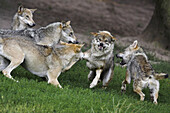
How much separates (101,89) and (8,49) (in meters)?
2.97

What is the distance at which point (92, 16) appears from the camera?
80.0 ft

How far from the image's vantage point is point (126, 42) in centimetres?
1895

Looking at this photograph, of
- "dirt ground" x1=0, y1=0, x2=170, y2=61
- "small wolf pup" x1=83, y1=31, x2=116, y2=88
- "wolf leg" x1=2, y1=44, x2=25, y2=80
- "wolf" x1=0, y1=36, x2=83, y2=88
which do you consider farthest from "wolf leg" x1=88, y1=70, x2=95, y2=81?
"dirt ground" x1=0, y1=0, x2=170, y2=61

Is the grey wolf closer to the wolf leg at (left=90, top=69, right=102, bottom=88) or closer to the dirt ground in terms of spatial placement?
the wolf leg at (left=90, top=69, right=102, bottom=88)

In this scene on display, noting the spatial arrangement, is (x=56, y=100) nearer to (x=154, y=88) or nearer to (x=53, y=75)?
(x=53, y=75)

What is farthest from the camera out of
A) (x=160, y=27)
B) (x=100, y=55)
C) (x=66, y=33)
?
(x=160, y=27)

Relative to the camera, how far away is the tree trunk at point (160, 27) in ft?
58.7

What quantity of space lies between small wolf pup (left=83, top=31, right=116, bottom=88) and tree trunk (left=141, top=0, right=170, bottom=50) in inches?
351

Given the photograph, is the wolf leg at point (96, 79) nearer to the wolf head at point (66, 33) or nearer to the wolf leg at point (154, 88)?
the wolf leg at point (154, 88)

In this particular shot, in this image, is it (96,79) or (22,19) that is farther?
(22,19)

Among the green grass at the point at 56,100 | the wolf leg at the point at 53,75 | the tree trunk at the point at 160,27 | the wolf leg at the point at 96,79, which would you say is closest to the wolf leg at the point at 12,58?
the green grass at the point at 56,100

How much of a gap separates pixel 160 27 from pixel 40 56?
37.1 ft

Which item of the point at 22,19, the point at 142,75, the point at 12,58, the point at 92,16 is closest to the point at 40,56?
the point at 12,58

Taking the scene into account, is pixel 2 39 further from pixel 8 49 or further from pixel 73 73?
Answer: pixel 73 73
